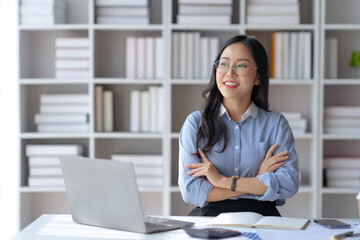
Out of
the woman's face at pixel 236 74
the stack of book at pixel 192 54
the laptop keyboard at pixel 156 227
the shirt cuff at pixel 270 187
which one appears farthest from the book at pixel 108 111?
the laptop keyboard at pixel 156 227

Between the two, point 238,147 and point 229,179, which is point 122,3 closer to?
point 238,147

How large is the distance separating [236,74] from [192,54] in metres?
1.27

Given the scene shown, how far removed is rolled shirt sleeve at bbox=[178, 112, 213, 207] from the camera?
222 cm

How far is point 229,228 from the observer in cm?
177

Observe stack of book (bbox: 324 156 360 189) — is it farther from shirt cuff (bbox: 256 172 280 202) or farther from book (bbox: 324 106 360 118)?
shirt cuff (bbox: 256 172 280 202)

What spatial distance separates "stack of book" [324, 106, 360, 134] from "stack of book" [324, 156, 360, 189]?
190 mm

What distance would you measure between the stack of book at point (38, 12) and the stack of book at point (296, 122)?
1.71 meters

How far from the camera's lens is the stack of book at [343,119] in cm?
356

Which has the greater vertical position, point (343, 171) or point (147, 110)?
point (147, 110)

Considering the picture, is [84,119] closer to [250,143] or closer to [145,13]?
[145,13]

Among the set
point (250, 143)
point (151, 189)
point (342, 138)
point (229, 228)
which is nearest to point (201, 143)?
point (250, 143)

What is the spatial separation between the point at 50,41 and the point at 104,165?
93.1 inches

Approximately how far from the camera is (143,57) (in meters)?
3.59
